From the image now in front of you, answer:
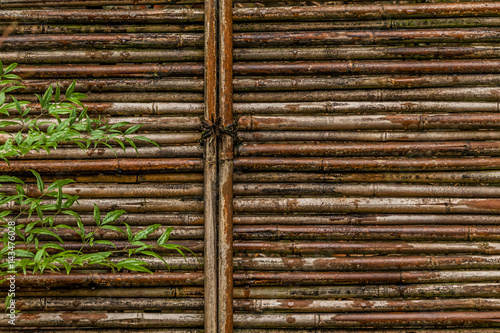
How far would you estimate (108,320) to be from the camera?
2959 millimetres

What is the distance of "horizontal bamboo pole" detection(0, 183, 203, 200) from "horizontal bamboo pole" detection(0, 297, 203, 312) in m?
0.95

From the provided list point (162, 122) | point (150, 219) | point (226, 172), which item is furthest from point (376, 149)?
point (150, 219)

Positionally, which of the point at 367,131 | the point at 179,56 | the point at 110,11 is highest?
the point at 110,11

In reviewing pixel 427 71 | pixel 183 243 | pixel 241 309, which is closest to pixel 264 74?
pixel 427 71

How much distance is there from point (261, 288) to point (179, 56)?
2.30 meters

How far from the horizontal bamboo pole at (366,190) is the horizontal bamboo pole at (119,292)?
0.89 metres

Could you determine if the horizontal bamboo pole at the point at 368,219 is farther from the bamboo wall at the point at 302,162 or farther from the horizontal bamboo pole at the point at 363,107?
the horizontal bamboo pole at the point at 363,107

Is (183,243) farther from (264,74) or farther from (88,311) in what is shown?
(264,74)

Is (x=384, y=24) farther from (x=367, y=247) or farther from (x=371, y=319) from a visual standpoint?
(x=371, y=319)

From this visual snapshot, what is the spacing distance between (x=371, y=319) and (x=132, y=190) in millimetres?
2474

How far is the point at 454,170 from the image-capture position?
3.04 meters

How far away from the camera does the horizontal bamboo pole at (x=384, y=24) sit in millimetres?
3066

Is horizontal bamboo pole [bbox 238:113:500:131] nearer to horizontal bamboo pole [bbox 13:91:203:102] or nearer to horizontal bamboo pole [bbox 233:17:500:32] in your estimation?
horizontal bamboo pole [bbox 13:91:203:102]

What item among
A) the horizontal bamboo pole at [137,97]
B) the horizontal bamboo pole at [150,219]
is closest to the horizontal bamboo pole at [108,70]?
the horizontal bamboo pole at [137,97]
